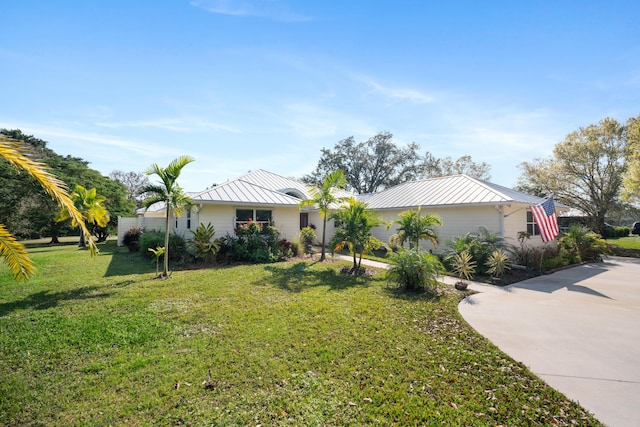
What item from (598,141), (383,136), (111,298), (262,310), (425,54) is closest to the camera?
(262,310)

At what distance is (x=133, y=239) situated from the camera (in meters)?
17.9

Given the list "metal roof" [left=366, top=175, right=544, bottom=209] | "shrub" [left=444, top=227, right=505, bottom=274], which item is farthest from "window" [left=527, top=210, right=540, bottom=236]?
"shrub" [left=444, top=227, right=505, bottom=274]

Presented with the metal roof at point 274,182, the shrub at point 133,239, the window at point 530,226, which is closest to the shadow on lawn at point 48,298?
the shrub at point 133,239

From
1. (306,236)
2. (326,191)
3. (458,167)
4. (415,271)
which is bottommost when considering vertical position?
(415,271)

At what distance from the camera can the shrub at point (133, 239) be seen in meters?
17.2

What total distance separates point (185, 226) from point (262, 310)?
9.86m

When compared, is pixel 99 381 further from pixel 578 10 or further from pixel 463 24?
pixel 578 10

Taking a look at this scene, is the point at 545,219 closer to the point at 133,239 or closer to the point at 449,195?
the point at 449,195

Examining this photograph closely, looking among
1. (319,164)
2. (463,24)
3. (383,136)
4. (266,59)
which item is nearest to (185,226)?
(266,59)

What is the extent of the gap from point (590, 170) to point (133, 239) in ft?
106

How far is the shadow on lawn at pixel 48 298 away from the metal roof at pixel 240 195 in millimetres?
5066

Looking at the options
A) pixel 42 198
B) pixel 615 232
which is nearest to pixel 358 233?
pixel 42 198

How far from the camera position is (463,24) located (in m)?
8.25

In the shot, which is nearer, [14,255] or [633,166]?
[14,255]
